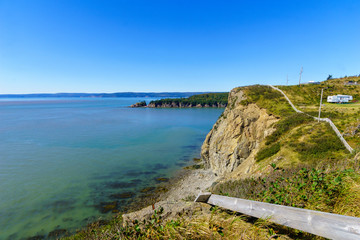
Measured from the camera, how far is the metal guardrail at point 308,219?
230 centimetres

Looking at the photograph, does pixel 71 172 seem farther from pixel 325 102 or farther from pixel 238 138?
pixel 325 102

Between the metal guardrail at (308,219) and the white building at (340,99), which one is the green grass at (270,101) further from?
the metal guardrail at (308,219)

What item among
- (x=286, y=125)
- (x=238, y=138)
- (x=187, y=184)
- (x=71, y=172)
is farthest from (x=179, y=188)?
(x=71, y=172)

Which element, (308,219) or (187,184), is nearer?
(308,219)

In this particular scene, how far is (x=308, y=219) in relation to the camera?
106 inches

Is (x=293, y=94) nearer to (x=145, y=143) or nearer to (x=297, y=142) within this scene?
(x=297, y=142)

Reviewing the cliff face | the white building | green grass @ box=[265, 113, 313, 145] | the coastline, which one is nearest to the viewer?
green grass @ box=[265, 113, 313, 145]

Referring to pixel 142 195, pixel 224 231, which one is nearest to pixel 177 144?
pixel 142 195

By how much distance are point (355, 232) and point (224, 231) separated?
209 cm

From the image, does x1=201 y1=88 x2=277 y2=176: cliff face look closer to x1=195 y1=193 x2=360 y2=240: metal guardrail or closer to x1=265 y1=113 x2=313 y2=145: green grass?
x1=265 y1=113 x2=313 y2=145: green grass

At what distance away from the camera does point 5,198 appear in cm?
2264

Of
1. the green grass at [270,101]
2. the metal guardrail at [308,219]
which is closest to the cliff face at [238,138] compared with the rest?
the green grass at [270,101]

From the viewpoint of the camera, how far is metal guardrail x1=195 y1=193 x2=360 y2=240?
7.54ft

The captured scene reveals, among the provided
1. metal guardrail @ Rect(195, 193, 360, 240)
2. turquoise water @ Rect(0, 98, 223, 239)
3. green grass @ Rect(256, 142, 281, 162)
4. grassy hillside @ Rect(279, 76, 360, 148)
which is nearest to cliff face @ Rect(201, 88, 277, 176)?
green grass @ Rect(256, 142, 281, 162)
